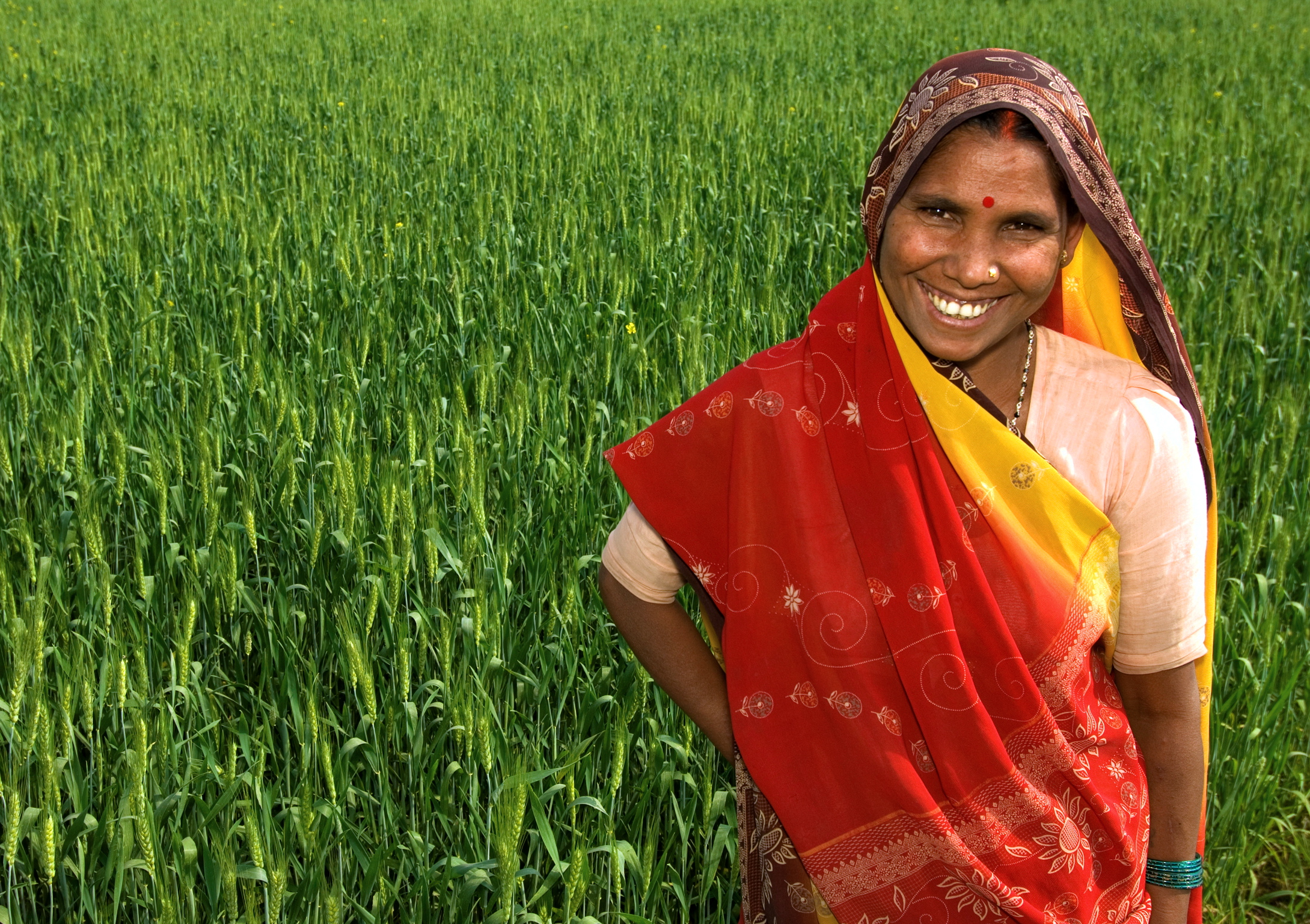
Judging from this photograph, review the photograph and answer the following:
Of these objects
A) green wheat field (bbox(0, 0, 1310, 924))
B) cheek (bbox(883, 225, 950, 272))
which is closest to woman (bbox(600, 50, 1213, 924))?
cheek (bbox(883, 225, 950, 272))

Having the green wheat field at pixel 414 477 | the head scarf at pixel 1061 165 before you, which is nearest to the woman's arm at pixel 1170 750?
the head scarf at pixel 1061 165

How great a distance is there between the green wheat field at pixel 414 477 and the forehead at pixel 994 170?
2.42ft

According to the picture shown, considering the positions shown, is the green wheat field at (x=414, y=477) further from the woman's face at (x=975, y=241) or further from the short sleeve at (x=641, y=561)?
the woman's face at (x=975, y=241)

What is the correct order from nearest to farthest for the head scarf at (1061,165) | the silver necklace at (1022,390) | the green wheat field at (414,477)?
the head scarf at (1061,165) < the silver necklace at (1022,390) < the green wheat field at (414,477)

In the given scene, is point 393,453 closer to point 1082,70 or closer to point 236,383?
point 236,383

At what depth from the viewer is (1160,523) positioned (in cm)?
107

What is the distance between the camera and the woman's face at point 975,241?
1.05 metres

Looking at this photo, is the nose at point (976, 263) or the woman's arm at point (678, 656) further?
the woman's arm at point (678, 656)

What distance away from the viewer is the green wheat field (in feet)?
5.08

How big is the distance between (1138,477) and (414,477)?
161 centimetres

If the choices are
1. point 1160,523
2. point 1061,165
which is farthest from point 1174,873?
point 1061,165

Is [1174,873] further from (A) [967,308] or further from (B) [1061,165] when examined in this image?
(B) [1061,165]

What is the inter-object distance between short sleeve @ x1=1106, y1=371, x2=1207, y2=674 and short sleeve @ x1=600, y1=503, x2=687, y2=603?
459mm

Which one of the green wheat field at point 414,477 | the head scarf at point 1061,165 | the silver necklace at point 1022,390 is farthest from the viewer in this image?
the green wheat field at point 414,477
